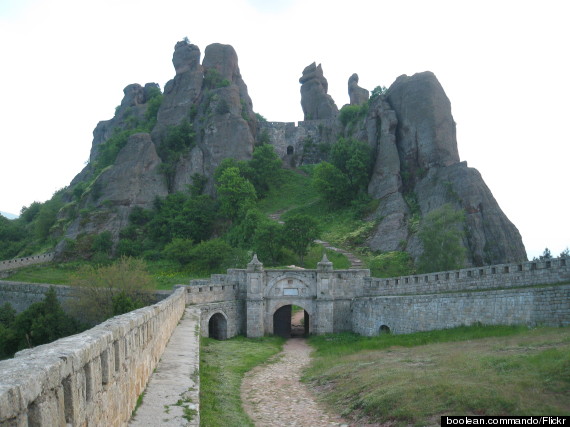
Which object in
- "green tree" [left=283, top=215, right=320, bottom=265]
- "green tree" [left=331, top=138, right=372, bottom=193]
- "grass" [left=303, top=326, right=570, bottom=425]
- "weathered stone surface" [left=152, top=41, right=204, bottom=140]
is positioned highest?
"weathered stone surface" [left=152, top=41, right=204, bottom=140]

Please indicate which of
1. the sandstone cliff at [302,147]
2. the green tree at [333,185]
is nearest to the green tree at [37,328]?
the sandstone cliff at [302,147]

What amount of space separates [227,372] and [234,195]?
1345 inches

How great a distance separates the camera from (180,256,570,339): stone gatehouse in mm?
20078

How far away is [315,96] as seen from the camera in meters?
76.2

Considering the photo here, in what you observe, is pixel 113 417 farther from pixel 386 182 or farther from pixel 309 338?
pixel 386 182

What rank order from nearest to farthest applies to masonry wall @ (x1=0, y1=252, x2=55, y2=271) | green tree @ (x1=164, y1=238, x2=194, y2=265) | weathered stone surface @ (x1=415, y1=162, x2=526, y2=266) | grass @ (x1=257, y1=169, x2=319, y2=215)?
weathered stone surface @ (x1=415, y1=162, x2=526, y2=266) → green tree @ (x1=164, y1=238, x2=194, y2=265) → masonry wall @ (x1=0, y1=252, x2=55, y2=271) → grass @ (x1=257, y1=169, x2=319, y2=215)

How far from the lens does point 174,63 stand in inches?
2694

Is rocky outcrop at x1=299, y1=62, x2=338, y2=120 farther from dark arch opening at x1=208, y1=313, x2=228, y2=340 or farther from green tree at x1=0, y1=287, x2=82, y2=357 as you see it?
green tree at x1=0, y1=287, x2=82, y2=357

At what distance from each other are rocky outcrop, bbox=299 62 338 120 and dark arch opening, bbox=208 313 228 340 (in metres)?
48.9

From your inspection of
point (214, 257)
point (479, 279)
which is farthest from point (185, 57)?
point (479, 279)

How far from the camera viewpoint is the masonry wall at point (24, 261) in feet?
163

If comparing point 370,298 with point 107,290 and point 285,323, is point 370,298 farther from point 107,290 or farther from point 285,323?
point 107,290

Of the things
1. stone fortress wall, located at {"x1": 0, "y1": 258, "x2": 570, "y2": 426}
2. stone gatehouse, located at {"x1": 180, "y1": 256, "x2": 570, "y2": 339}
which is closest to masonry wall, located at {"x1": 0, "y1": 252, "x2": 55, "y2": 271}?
stone fortress wall, located at {"x1": 0, "y1": 258, "x2": 570, "y2": 426}

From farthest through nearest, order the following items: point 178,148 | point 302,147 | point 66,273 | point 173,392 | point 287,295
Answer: point 302,147
point 178,148
point 66,273
point 287,295
point 173,392
